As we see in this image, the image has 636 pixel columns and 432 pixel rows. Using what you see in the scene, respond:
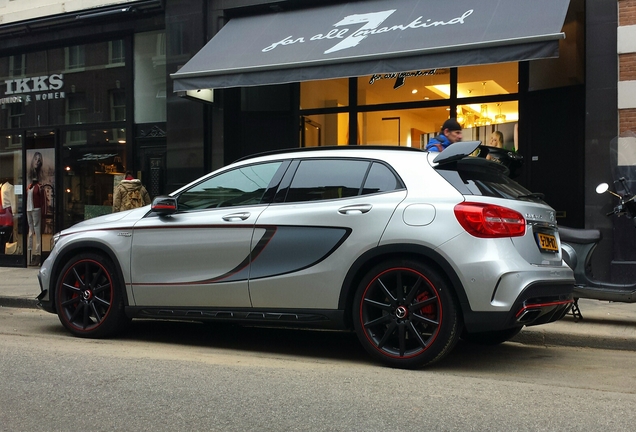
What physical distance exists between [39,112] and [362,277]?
11.4 m

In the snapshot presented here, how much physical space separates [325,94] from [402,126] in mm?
1571

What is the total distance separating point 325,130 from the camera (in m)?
12.4

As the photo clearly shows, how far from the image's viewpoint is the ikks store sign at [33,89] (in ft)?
47.0

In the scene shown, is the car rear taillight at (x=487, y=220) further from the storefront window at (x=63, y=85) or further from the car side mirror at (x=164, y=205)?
the storefront window at (x=63, y=85)

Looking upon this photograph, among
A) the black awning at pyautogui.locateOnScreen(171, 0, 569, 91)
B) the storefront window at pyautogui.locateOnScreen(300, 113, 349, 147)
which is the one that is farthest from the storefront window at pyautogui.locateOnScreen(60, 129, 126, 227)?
the storefront window at pyautogui.locateOnScreen(300, 113, 349, 147)

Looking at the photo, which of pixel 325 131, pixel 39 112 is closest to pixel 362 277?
pixel 325 131

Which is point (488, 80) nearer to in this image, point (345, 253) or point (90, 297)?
point (345, 253)

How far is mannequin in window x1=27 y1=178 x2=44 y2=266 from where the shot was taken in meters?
14.1

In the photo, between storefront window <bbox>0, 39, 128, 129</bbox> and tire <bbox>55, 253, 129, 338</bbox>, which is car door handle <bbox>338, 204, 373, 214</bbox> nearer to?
tire <bbox>55, 253, 129, 338</bbox>

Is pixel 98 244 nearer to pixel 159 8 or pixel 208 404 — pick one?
pixel 208 404

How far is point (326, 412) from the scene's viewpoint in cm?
406

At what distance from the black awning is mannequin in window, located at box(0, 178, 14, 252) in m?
5.98

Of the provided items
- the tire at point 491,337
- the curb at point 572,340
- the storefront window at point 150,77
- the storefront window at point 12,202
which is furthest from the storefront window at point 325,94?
the tire at point 491,337

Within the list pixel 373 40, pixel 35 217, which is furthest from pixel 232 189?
pixel 35 217
